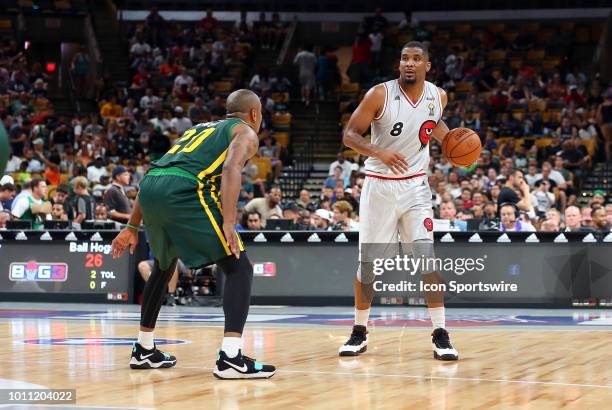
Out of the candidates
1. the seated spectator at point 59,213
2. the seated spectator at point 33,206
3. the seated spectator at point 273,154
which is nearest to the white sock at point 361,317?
the seated spectator at point 59,213

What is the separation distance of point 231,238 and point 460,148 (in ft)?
8.38

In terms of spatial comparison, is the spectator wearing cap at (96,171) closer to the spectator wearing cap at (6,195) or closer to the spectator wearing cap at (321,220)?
the spectator wearing cap at (6,195)

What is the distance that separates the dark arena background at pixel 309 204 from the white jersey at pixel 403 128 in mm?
56

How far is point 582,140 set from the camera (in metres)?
23.6

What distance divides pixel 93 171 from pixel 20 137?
3.83 metres

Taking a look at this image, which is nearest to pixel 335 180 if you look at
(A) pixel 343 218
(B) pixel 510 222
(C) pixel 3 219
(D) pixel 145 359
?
(A) pixel 343 218

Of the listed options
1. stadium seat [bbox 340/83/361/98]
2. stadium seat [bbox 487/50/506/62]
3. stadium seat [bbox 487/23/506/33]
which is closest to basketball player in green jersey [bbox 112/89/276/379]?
stadium seat [bbox 340/83/361/98]

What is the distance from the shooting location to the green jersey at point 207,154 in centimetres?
718

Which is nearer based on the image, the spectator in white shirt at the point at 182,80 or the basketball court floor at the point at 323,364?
the basketball court floor at the point at 323,364

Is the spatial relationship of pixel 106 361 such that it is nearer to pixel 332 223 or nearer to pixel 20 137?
pixel 332 223

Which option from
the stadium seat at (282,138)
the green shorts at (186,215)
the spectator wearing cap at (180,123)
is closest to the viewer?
the green shorts at (186,215)

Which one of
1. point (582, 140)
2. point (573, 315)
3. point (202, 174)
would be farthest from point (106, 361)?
point (582, 140)

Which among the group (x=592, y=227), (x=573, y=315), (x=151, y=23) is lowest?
(x=573, y=315)

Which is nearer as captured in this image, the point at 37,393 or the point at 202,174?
the point at 37,393
